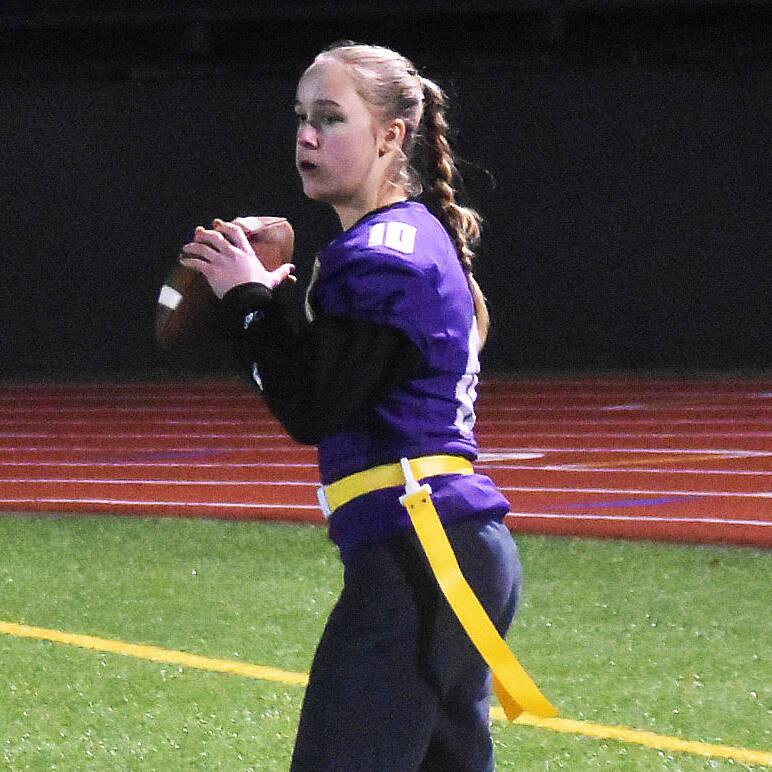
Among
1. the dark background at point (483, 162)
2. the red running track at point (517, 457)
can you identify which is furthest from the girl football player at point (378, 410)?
the dark background at point (483, 162)

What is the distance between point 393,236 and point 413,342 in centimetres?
16

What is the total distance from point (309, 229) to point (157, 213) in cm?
162

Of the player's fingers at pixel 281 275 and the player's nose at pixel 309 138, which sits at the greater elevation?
the player's nose at pixel 309 138

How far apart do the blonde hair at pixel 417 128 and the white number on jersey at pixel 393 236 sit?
204 millimetres

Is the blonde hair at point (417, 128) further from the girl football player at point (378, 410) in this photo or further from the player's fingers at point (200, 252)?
the player's fingers at point (200, 252)

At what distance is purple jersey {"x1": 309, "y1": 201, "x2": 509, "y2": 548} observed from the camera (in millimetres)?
2160

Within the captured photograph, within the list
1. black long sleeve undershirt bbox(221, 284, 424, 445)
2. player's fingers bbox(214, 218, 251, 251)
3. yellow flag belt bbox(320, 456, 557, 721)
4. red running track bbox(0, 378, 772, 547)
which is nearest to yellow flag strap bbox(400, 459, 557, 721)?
yellow flag belt bbox(320, 456, 557, 721)

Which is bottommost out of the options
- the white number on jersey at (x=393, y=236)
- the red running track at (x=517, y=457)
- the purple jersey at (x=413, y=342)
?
the red running track at (x=517, y=457)

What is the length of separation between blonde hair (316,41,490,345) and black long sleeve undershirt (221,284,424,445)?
12.9 inches

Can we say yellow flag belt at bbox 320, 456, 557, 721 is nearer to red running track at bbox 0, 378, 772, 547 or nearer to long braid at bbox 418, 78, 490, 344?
long braid at bbox 418, 78, 490, 344

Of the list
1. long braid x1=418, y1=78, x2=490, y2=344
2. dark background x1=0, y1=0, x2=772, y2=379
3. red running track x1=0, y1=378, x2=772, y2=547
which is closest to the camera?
A: long braid x1=418, y1=78, x2=490, y2=344

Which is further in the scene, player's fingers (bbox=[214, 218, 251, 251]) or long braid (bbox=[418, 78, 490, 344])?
long braid (bbox=[418, 78, 490, 344])

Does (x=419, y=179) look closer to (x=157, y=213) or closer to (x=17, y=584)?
(x=17, y=584)

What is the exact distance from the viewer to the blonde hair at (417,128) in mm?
2342
